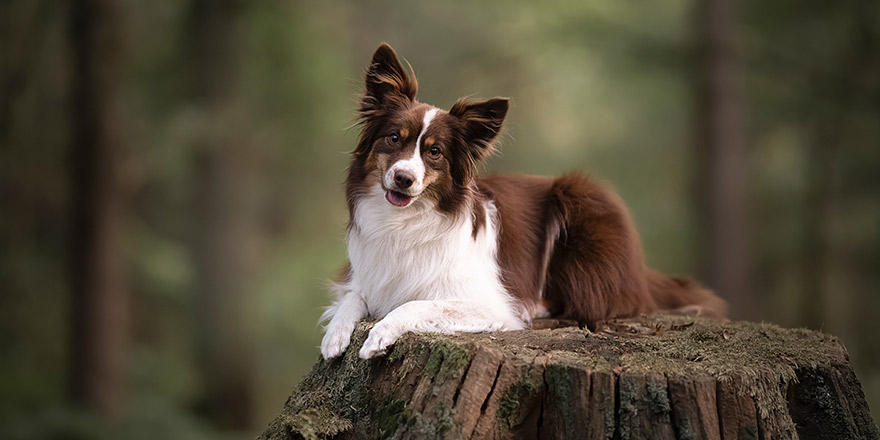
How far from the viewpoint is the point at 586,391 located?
11.2 ft

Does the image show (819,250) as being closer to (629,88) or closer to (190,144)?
(629,88)

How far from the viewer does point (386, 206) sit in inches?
176

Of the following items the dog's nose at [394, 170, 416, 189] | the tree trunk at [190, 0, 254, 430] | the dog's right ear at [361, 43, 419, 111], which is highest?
the dog's right ear at [361, 43, 419, 111]

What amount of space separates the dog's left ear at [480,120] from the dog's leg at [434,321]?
985 millimetres

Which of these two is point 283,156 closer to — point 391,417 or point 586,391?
point 391,417

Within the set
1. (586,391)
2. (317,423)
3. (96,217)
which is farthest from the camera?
(96,217)

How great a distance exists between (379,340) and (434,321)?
1.37ft

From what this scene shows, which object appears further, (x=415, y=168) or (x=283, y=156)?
(x=283, y=156)

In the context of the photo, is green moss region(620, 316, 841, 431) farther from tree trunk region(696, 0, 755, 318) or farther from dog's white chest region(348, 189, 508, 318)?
tree trunk region(696, 0, 755, 318)

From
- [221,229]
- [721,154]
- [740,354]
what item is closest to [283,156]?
[221,229]

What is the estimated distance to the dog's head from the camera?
4301mm

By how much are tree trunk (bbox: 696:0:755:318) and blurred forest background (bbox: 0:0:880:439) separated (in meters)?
0.03

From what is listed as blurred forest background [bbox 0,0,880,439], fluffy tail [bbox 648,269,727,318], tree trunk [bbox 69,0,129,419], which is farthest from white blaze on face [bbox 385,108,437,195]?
tree trunk [bbox 69,0,129,419]

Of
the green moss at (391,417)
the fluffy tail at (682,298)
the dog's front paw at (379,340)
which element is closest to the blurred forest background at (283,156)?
the fluffy tail at (682,298)
